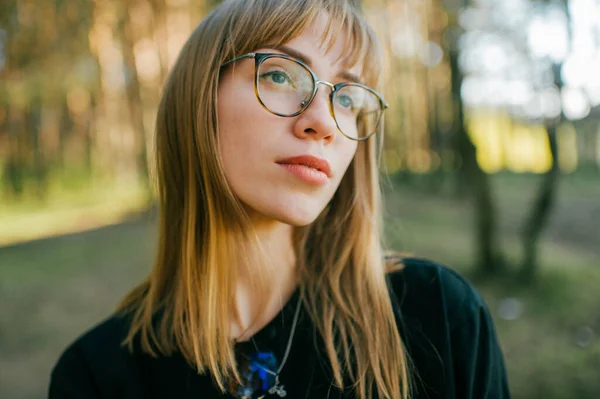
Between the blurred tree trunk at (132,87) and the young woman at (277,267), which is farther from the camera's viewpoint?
the blurred tree trunk at (132,87)

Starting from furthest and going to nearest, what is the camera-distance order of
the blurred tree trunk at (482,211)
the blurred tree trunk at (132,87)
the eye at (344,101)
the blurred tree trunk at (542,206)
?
the blurred tree trunk at (132,87) → the blurred tree trunk at (482,211) → the blurred tree trunk at (542,206) → the eye at (344,101)

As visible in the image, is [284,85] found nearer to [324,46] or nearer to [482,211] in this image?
[324,46]

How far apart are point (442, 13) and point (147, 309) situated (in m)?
6.95

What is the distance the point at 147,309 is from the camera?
152 cm

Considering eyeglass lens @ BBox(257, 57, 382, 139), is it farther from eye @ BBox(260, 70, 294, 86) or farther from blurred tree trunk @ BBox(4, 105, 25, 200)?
blurred tree trunk @ BBox(4, 105, 25, 200)

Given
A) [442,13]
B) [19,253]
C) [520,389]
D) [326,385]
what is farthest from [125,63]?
[326,385]

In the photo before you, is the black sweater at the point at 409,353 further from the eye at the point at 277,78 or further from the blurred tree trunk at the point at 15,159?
the blurred tree trunk at the point at 15,159

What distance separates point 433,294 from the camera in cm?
139

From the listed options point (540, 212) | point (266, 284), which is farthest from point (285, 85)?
point (540, 212)

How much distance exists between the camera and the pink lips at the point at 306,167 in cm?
125

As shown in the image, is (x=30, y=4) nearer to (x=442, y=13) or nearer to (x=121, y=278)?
(x=121, y=278)

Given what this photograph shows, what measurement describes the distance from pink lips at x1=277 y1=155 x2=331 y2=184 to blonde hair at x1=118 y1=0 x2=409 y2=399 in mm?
205

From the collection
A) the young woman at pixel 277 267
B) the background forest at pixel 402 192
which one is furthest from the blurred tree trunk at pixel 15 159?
the young woman at pixel 277 267

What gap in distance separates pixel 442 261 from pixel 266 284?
21.9 feet
